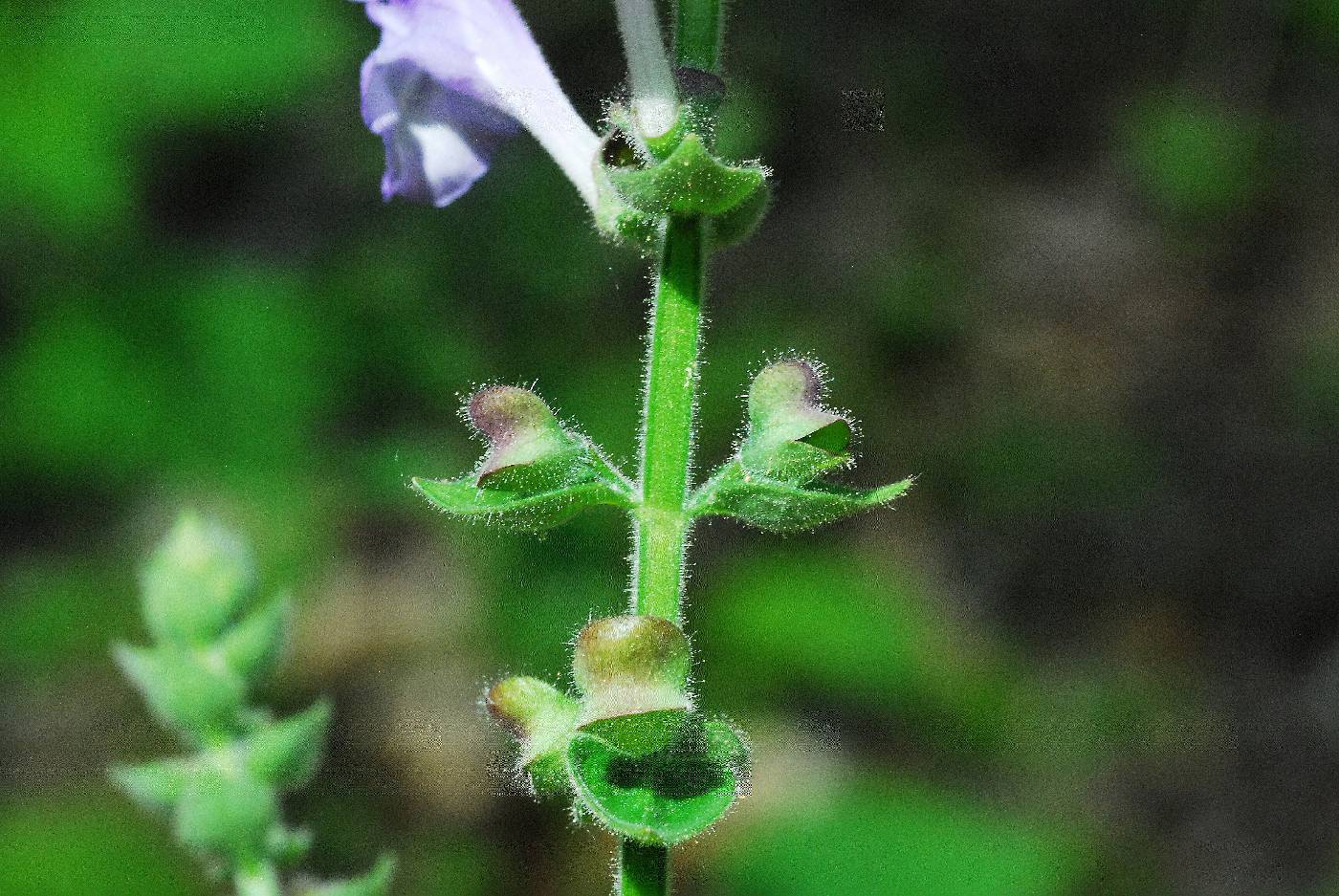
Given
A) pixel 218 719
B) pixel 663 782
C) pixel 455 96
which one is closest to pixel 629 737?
pixel 663 782

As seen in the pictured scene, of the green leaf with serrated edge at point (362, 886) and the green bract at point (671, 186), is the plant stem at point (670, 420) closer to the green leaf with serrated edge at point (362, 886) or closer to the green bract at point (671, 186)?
the green bract at point (671, 186)

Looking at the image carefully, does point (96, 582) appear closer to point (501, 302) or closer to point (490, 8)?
point (501, 302)

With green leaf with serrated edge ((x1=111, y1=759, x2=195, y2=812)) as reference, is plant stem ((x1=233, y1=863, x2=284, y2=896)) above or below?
below

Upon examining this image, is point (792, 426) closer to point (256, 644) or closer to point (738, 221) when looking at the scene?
point (738, 221)

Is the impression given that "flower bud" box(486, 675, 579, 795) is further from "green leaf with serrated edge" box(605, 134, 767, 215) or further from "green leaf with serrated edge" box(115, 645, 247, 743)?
"green leaf with serrated edge" box(605, 134, 767, 215)

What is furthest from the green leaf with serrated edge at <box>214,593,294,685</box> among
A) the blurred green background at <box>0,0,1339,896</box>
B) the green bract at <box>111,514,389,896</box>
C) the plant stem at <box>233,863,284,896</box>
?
the blurred green background at <box>0,0,1339,896</box>

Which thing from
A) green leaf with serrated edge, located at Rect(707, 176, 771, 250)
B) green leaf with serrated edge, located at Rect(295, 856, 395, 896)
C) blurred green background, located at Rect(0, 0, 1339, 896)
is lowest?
green leaf with serrated edge, located at Rect(295, 856, 395, 896)
